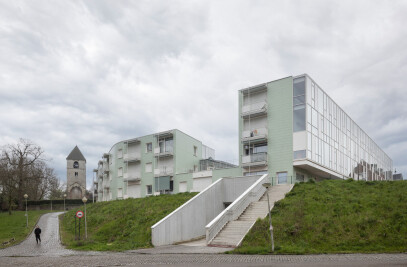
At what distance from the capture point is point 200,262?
1287 cm

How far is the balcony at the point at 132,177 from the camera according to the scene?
1836 inches

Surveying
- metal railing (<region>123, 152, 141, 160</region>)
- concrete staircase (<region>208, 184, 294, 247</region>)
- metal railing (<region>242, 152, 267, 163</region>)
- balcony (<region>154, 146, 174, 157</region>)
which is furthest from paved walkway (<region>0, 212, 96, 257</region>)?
metal railing (<region>123, 152, 141, 160</region>)

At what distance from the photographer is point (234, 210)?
66.8 ft

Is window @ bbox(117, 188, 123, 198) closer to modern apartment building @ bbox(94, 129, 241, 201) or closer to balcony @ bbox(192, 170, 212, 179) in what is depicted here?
modern apartment building @ bbox(94, 129, 241, 201)

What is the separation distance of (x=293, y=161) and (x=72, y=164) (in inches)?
3080

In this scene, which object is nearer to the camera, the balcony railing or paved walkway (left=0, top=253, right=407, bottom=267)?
paved walkway (left=0, top=253, right=407, bottom=267)

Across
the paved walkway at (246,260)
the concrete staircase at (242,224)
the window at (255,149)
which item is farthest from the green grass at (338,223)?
the window at (255,149)

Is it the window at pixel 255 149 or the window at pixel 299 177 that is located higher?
the window at pixel 255 149

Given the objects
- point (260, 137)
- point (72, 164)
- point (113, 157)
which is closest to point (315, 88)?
point (260, 137)

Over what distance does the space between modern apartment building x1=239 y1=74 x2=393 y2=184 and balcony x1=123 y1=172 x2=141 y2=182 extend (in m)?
17.5

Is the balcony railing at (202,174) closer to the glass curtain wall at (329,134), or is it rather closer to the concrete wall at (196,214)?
the concrete wall at (196,214)

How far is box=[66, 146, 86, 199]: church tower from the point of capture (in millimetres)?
92875

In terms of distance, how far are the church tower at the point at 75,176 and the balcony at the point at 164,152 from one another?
184 feet

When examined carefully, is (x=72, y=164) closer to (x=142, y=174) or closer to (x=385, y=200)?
(x=142, y=174)
